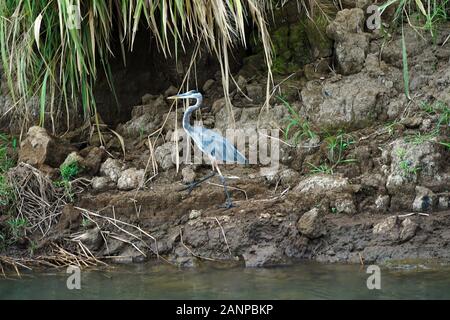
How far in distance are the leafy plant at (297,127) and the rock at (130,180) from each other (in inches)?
45.7

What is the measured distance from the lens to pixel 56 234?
5746 millimetres

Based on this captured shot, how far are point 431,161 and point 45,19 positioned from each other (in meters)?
3.02

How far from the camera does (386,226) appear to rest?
545 centimetres

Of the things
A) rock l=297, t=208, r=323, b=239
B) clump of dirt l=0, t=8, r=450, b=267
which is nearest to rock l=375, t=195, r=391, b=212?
clump of dirt l=0, t=8, r=450, b=267

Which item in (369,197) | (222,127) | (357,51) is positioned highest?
(357,51)

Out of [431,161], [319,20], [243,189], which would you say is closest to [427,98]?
[431,161]

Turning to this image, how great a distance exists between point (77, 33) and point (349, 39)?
2175mm

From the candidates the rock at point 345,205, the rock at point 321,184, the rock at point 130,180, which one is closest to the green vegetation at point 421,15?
the rock at point 321,184

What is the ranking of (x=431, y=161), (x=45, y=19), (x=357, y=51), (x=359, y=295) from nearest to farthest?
(x=359, y=295)
(x=431, y=161)
(x=45, y=19)
(x=357, y=51)

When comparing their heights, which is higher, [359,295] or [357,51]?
[357,51]

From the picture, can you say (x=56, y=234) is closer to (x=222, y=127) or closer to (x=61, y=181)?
(x=61, y=181)

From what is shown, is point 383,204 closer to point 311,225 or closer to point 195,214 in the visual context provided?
point 311,225

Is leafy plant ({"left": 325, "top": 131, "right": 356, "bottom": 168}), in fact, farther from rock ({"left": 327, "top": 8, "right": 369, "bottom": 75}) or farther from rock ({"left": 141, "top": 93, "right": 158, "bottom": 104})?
rock ({"left": 141, "top": 93, "right": 158, "bottom": 104})

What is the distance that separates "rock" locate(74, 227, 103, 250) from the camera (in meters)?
5.67
